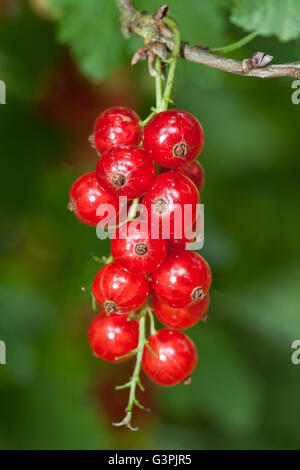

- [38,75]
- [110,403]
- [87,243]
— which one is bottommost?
[110,403]

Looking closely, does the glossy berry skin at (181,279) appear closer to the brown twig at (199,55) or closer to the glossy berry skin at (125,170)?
the glossy berry skin at (125,170)

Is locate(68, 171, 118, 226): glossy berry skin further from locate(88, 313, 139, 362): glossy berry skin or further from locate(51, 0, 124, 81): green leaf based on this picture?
locate(51, 0, 124, 81): green leaf

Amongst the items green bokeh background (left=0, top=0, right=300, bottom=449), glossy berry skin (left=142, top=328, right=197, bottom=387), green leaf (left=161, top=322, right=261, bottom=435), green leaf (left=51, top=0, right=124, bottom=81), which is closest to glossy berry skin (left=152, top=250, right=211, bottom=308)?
glossy berry skin (left=142, top=328, right=197, bottom=387)

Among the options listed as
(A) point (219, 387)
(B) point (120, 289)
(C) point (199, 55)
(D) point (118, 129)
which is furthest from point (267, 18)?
(A) point (219, 387)

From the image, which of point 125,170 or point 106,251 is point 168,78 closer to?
point 125,170

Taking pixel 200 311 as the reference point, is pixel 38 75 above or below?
above
